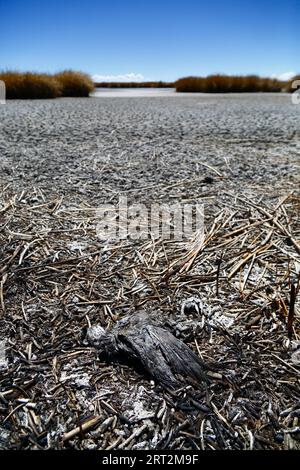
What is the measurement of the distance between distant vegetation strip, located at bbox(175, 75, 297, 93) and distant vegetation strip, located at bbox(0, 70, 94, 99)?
3.77m

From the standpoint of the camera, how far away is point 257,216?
1259 mm

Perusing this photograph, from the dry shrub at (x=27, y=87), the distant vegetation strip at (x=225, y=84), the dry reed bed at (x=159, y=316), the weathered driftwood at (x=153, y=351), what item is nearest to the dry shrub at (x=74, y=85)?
the dry shrub at (x=27, y=87)

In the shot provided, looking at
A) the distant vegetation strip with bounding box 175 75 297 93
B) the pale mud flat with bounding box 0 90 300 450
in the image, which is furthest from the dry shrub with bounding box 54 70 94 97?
the pale mud flat with bounding box 0 90 300 450

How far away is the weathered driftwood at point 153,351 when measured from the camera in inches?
25.9

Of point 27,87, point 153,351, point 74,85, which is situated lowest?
point 153,351

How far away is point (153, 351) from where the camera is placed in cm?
68

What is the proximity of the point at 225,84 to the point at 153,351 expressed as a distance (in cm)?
1078

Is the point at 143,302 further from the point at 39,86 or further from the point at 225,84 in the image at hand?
the point at 225,84

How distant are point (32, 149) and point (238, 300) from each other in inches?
68.0

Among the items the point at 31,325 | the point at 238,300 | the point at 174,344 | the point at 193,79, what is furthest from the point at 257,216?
the point at 193,79

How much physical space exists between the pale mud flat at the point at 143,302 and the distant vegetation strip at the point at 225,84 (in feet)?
30.1

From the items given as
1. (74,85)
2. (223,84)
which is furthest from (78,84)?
(223,84)

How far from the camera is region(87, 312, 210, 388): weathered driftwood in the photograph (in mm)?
659

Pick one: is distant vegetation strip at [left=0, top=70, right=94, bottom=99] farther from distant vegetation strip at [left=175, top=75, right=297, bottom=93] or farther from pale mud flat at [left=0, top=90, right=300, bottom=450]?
pale mud flat at [left=0, top=90, right=300, bottom=450]
